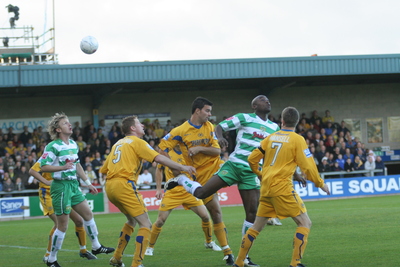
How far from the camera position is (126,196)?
26.2ft

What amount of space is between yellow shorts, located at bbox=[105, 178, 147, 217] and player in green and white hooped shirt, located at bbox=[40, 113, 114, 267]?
47.5 inches

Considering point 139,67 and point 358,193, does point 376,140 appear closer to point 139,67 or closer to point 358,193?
point 358,193

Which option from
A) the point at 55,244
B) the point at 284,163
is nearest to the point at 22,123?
the point at 55,244

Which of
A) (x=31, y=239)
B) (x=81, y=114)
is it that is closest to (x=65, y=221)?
(x=31, y=239)

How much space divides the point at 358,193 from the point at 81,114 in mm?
12650

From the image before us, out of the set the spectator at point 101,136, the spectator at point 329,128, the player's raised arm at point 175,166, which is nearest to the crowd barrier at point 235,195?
the spectator at point 101,136

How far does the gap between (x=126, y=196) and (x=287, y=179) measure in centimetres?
201

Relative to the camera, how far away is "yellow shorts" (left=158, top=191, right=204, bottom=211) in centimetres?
968

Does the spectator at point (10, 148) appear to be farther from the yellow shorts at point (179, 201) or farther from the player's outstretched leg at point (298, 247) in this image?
the player's outstretched leg at point (298, 247)

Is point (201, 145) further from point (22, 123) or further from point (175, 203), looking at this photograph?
point (22, 123)

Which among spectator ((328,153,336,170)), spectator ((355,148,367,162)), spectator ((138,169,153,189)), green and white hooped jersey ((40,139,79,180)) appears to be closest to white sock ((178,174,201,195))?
green and white hooped jersey ((40,139,79,180))

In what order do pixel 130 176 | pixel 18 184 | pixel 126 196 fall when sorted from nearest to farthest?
pixel 126 196, pixel 130 176, pixel 18 184

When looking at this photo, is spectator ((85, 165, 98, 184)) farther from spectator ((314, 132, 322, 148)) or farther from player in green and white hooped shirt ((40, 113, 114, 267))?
player in green and white hooped shirt ((40, 113, 114, 267))

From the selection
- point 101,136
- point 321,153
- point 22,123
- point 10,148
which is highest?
point 22,123
